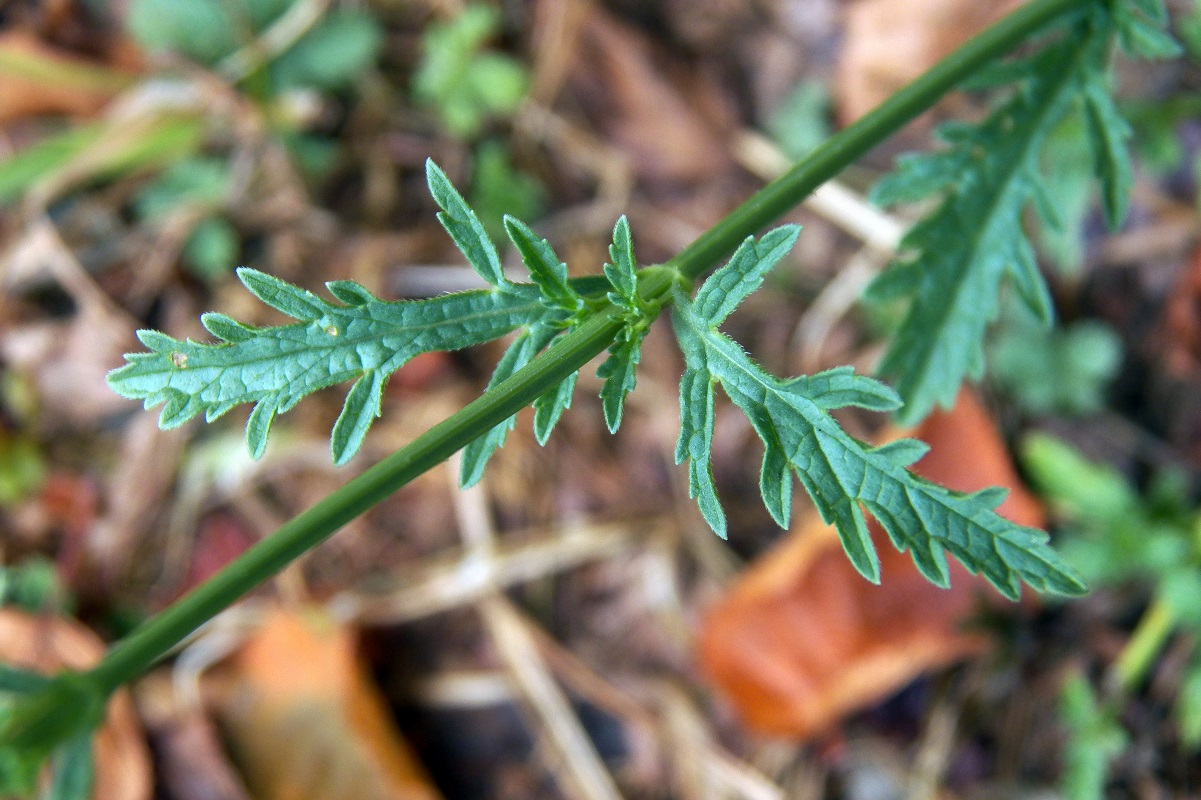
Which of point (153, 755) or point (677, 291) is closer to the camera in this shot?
point (677, 291)

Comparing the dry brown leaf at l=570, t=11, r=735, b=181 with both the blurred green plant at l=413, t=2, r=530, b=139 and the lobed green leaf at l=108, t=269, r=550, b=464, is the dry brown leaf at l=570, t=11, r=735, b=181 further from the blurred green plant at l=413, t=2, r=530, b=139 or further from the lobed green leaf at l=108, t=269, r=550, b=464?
the lobed green leaf at l=108, t=269, r=550, b=464

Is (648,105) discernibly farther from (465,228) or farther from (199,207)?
(465,228)

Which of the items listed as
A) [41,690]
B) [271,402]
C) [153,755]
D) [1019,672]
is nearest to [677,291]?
[271,402]

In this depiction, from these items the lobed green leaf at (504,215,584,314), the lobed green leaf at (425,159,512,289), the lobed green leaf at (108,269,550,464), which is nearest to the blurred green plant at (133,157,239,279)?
the lobed green leaf at (108,269,550,464)

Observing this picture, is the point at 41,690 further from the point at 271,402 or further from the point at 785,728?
the point at 785,728

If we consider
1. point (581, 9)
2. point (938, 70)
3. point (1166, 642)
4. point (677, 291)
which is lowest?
point (1166, 642)

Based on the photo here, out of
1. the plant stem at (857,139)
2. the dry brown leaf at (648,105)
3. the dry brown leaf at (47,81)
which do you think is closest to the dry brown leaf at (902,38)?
the dry brown leaf at (648,105)
